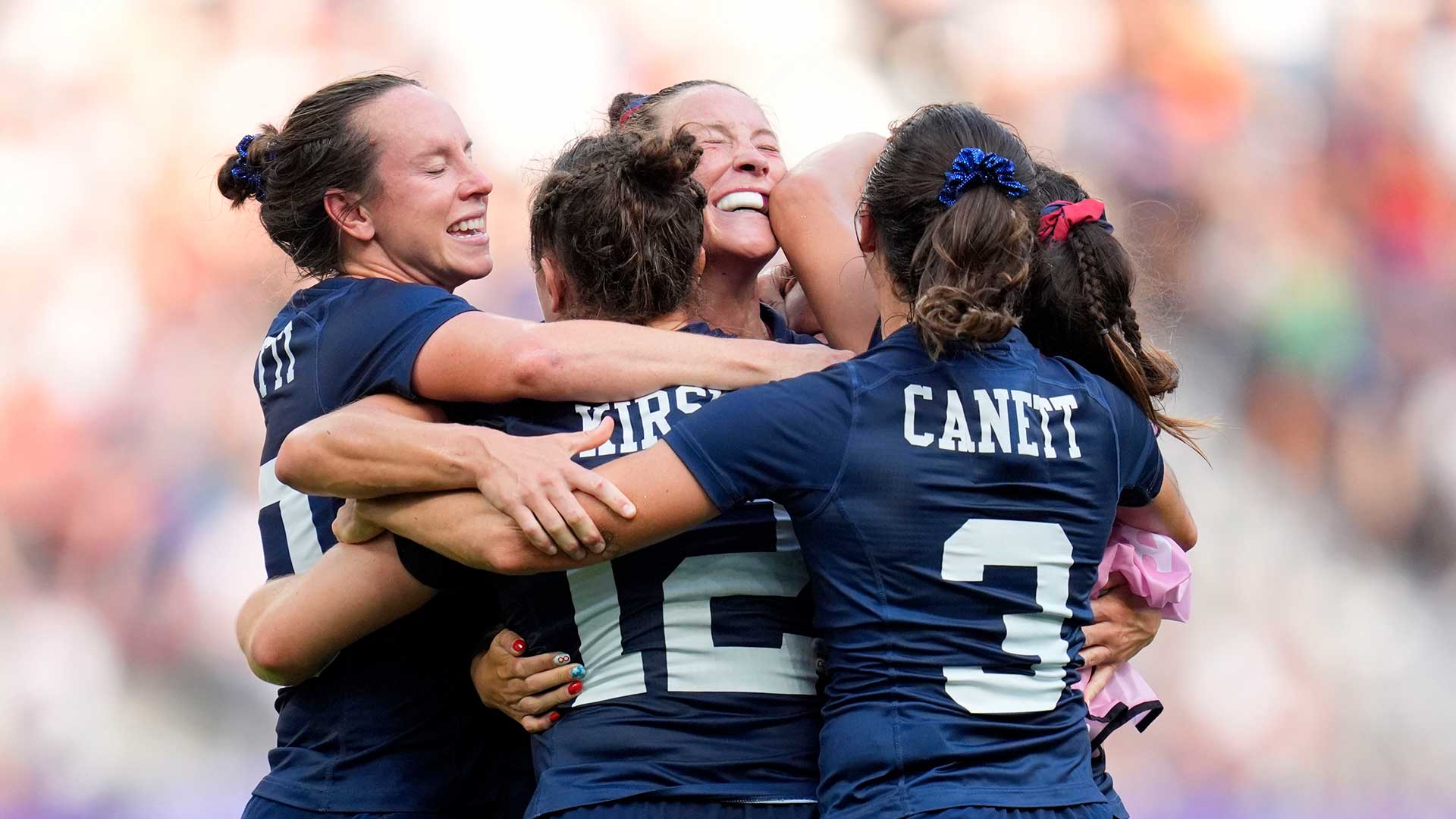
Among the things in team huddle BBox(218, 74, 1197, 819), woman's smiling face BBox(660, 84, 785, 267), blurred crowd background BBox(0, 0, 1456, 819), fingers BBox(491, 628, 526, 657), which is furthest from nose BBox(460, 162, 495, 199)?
blurred crowd background BBox(0, 0, 1456, 819)

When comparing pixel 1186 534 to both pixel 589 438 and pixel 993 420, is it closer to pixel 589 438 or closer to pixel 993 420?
pixel 993 420

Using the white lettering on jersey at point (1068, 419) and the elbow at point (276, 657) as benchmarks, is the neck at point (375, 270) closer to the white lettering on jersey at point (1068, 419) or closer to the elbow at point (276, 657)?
the elbow at point (276, 657)

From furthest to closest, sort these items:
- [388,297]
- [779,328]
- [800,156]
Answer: [800,156]
[779,328]
[388,297]

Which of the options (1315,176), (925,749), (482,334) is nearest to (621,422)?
(482,334)

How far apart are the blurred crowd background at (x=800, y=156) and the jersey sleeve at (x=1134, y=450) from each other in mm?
2516

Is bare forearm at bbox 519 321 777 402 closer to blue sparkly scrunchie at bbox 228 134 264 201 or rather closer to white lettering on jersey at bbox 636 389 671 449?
white lettering on jersey at bbox 636 389 671 449

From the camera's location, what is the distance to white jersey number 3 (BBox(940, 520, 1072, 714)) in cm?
173

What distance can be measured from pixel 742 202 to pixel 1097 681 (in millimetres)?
982

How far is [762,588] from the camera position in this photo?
1.87 m

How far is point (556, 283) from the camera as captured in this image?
7.01ft

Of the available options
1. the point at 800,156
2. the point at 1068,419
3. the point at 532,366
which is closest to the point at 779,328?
the point at 532,366

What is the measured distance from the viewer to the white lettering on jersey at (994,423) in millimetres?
1737

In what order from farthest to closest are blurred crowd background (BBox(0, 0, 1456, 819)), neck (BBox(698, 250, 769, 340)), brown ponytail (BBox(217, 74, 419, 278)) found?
blurred crowd background (BBox(0, 0, 1456, 819)) → neck (BBox(698, 250, 769, 340)) → brown ponytail (BBox(217, 74, 419, 278))

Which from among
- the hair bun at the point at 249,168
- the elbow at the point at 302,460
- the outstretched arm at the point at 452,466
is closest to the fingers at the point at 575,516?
the outstretched arm at the point at 452,466
